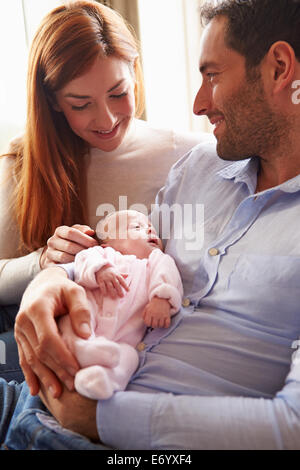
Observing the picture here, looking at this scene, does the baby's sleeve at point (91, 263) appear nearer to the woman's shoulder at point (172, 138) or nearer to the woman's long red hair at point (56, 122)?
the woman's long red hair at point (56, 122)

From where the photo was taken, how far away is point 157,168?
1.69 m

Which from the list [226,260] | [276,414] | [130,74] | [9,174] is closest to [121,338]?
[226,260]

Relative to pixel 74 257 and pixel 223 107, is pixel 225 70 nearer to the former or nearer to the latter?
pixel 223 107

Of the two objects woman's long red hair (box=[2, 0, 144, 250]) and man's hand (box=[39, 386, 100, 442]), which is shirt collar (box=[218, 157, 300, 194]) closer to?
woman's long red hair (box=[2, 0, 144, 250])

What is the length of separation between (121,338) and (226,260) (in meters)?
0.33

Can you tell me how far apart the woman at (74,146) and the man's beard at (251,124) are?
461mm

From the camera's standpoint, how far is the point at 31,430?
3.11 ft

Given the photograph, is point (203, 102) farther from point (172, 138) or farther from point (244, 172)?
point (172, 138)

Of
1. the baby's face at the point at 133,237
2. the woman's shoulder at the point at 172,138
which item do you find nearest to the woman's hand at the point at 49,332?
the baby's face at the point at 133,237

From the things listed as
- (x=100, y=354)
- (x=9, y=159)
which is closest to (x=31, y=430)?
(x=100, y=354)

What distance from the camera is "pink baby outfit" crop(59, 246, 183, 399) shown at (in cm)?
93

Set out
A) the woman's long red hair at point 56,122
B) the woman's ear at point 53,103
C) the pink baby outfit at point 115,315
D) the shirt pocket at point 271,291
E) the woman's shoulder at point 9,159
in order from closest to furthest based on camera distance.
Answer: the pink baby outfit at point 115,315 < the shirt pocket at point 271,291 < the woman's long red hair at point 56,122 < the woman's ear at point 53,103 < the woman's shoulder at point 9,159

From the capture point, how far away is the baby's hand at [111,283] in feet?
3.75

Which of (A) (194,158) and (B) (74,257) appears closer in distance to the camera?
(B) (74,257)
